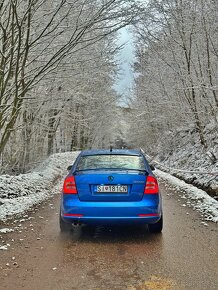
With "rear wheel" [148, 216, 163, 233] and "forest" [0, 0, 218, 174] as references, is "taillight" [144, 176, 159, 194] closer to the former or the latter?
"rear wheel" [148, 216, 163, 233]

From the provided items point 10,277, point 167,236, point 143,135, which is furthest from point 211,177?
point 143,135

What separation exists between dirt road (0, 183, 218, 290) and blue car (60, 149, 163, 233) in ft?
1.52

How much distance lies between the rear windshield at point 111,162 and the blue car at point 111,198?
0.16 m

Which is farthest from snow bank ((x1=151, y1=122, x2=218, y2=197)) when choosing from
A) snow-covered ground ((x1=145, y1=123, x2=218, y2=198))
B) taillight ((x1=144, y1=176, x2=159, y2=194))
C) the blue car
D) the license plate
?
the license plate

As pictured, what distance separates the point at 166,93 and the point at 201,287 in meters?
16.3

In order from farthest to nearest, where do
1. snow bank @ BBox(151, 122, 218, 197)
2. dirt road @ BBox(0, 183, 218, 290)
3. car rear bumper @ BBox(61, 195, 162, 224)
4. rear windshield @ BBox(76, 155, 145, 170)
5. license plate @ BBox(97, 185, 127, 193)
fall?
snow bank @ BBox(151, 122, 218, 197) → rear windshield @ BBox(76, 155, 145, 170) → license plate @ BBox(97, 185, 127, 193) → car rear bumper @ BBox(61, 195, 162, 224) → dirt road @ BBox(0, 183, 218, 290)

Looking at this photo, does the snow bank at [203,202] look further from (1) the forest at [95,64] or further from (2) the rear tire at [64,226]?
(1) the forest at [95,64]

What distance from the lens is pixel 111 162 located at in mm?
6414

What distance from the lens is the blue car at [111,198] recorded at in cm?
570

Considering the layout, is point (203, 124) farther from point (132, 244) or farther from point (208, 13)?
point (132, 244)

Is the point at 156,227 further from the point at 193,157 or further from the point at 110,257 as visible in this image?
the point at 193,157

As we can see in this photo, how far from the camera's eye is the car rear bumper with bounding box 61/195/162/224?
569 cm

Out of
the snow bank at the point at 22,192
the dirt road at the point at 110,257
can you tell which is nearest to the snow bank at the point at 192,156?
the dirt road at the point at 110,257

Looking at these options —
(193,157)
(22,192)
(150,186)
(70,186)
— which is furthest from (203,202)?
(193,157)
